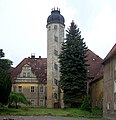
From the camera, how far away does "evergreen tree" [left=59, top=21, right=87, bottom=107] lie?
5688 centimetres

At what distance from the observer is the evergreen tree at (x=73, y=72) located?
187ft

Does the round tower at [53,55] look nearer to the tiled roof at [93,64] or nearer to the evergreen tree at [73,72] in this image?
the tiled roof at [93,64]

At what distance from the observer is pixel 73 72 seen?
57438 millimetres

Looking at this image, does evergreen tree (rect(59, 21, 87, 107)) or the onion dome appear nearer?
evergreen tree (rect(59, 21, 87, 107))

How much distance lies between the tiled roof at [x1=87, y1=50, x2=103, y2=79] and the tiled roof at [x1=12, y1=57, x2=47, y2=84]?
10.6 metres

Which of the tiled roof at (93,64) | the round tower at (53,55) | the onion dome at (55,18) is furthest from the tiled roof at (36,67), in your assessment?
the onion dome at (55,18)

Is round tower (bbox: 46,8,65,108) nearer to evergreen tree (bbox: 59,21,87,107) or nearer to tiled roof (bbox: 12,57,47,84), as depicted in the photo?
tiled roof (bbox: 12,57,47,84)

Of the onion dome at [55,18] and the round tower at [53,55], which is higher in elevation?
the onion dome at [55,18]

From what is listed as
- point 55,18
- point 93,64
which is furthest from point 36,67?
point 93,64

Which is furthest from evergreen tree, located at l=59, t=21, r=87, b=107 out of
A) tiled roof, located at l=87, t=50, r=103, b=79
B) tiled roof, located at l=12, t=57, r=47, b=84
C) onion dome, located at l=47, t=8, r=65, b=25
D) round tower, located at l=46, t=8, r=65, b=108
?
tiled roof, located at l=12, t=57, r=47, b=84

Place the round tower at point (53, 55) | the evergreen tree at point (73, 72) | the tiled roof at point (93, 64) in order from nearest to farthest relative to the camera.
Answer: the evergreen tree at point (73, 72) → the tiled roof at point (93, 64) → the round tower at point (53, 55)

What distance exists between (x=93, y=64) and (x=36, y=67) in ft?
44.9

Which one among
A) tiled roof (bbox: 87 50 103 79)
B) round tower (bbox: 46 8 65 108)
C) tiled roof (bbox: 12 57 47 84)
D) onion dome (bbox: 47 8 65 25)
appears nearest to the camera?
tiled roof (bbox: 87 50 103 79)

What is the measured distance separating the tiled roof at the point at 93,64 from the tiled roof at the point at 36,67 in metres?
10.6
